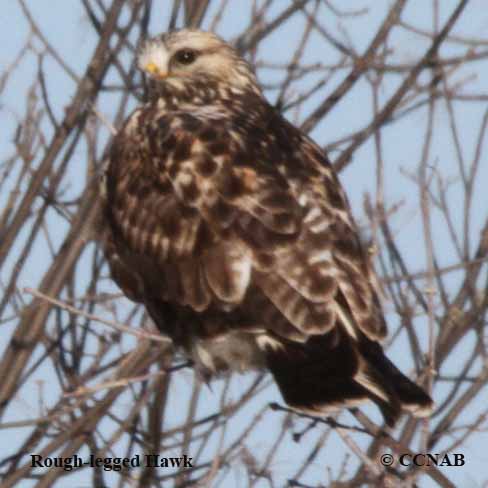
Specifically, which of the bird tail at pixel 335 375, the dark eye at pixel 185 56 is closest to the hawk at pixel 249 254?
the bird tail at pixel 335 375

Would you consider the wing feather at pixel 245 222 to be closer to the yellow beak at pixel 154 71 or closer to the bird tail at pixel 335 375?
the bird tail at pixel 335 375

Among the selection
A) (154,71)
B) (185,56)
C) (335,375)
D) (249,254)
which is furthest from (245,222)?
(185,56)

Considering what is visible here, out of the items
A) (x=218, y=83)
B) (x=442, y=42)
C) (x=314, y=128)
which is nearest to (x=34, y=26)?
(x=218, y=83)

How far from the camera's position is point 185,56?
5.70 metres

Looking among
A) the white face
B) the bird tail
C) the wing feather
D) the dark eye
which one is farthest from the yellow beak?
the bird tail

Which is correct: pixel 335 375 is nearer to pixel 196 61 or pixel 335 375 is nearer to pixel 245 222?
pixel 245 222

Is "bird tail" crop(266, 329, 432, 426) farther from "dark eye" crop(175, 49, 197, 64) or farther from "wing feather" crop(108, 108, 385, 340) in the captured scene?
"dark eye" crop(175, 49, 197, 64)

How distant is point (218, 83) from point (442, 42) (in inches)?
45.3

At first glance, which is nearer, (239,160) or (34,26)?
(239,160)

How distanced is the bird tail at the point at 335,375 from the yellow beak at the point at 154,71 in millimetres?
1407

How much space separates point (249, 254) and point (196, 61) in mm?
1420

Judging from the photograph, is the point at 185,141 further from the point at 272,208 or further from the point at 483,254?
the point at 483,254

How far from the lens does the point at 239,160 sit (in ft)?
15.6

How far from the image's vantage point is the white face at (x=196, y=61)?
213 inches
